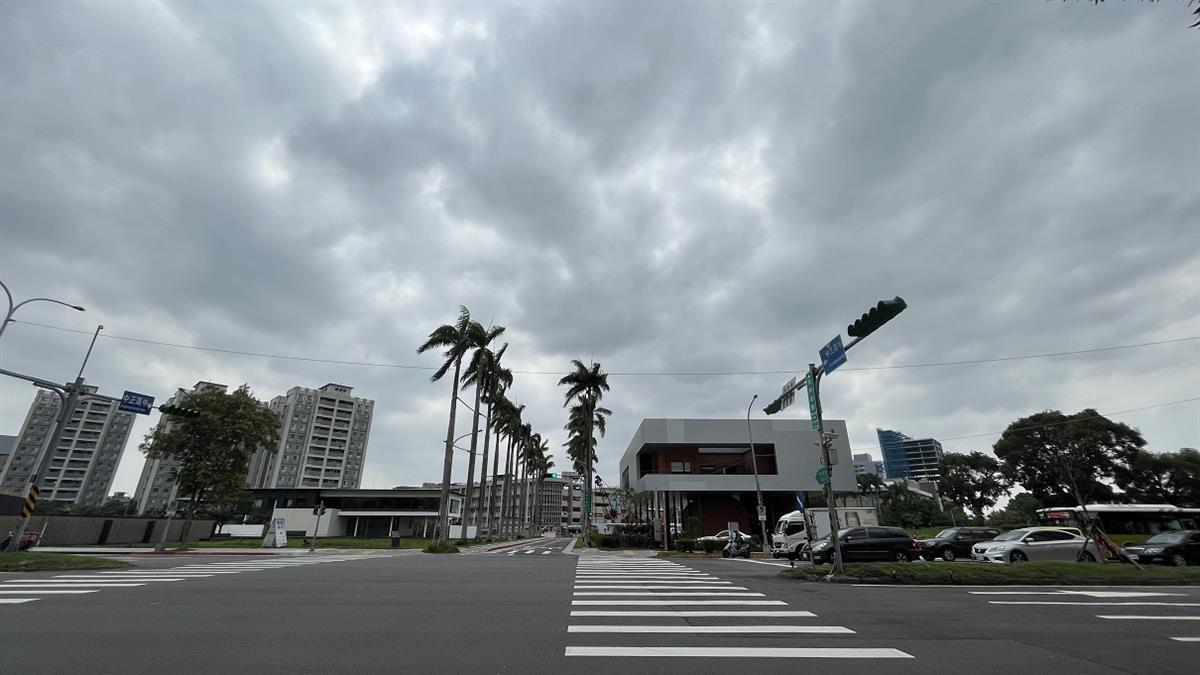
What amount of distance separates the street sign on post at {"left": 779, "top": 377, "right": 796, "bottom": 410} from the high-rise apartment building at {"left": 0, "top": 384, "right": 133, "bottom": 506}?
497ft

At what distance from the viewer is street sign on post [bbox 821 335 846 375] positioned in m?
14.0

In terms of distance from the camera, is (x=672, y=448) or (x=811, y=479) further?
(x=672, y=448)

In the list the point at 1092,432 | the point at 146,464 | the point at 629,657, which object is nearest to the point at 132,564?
the point at 629,657

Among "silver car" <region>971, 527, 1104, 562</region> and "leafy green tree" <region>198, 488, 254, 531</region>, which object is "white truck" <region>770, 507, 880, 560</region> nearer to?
"silver car" <region>971, 527, 1104, 562</region>

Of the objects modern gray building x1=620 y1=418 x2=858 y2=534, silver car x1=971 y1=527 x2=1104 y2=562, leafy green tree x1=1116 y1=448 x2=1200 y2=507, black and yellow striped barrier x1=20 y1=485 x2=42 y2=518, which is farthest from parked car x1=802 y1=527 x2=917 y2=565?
leafy green tree x1=1116 y1=448 x2=1200 y2=507

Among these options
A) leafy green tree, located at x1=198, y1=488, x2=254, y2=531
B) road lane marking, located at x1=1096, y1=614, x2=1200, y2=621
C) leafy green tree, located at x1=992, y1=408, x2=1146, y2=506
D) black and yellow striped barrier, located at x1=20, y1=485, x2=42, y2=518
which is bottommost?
road lane marking, located at x1=1096, y1=614, x2=1200, y2=621

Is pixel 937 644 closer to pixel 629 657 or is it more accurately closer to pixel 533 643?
pixel 629 657

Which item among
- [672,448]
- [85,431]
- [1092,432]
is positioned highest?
[85,431]

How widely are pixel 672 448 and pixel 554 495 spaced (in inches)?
5038

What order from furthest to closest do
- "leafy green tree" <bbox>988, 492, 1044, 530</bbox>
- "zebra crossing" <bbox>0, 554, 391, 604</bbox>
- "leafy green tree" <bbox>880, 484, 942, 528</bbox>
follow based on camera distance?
1. "leafy green tree" <bbox>880, 484, 942, 528</bbox>
2. "leafy green tree" <bbox>988, 492, 1044, 530</bbox>
3. "zebra crossing" <bbox>0, 554, 391, 604</bbox>

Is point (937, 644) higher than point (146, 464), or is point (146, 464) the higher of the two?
point (146, 464)

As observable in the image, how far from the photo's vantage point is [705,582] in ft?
45.9

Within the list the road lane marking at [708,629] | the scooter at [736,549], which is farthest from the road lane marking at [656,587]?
the scooter at [736,549]

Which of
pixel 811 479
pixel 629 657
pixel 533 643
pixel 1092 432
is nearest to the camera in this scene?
pixel 629 657
